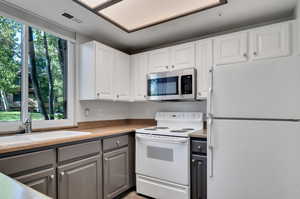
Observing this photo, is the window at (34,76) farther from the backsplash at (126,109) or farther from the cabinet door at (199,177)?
the cabinet door at (199,177)

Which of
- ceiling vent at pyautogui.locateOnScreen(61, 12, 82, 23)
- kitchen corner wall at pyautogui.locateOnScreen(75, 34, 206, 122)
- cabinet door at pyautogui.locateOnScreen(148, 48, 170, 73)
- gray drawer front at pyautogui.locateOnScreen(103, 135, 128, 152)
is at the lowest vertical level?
gray drawer front at pyautogui.locateOnScreen(103, 135, 128, 152)

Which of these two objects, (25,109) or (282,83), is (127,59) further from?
(282,83)

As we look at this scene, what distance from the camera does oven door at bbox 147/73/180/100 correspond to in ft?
8.38

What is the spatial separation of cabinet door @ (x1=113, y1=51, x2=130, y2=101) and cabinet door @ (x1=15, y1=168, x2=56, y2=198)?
1.44 m

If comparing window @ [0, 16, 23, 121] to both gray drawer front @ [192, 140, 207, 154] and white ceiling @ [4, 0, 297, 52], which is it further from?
gray drawer front @ [192, 140, 207, 154]

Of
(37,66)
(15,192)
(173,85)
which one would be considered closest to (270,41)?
(173,85)

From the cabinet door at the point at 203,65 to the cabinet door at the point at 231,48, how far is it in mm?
90

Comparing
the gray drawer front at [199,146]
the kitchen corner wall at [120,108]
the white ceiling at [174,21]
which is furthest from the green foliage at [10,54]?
the gray drawer front at [199,146]

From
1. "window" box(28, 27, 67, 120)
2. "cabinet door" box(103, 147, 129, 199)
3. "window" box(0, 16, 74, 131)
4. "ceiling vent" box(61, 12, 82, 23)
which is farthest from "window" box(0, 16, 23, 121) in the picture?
"cabinet door" box(103, 147, 129, 199)

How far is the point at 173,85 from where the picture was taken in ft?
8.45

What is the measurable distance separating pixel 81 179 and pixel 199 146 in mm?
1305

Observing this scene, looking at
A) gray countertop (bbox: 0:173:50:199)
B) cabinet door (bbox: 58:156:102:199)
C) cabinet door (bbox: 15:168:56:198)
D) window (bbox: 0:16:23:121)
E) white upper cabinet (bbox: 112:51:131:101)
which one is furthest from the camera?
white upper cabinet (bbox: 112:51:131:101)

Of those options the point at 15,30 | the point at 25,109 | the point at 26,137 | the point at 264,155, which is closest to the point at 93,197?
the point at 26,137

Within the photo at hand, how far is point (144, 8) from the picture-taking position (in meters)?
1.84
